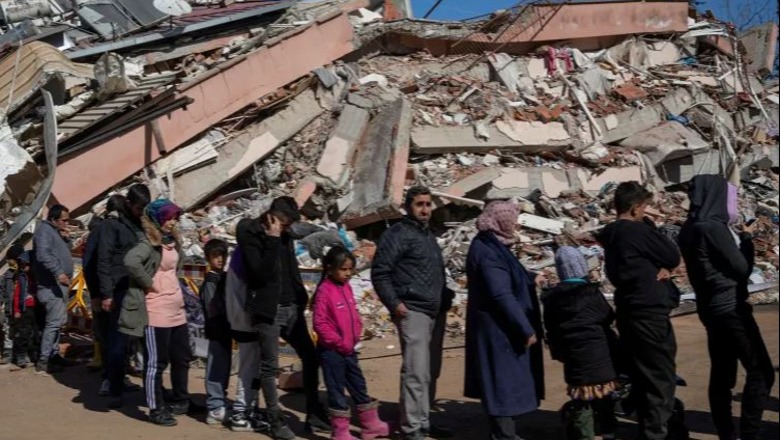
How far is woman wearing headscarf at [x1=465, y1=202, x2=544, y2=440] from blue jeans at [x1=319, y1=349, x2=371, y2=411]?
2.46ft

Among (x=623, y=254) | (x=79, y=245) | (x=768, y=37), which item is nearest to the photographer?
(x=623, y=254)

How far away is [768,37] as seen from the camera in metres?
18.8

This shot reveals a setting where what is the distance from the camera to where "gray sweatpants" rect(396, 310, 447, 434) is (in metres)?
6.28

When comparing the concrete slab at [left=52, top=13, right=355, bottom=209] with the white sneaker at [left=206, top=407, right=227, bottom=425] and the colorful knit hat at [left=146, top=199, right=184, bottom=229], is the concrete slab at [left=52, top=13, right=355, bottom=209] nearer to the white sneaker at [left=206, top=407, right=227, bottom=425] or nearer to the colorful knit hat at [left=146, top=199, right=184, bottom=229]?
the colorful knit hat at [left=146, top=199, right=184, bottom=229]

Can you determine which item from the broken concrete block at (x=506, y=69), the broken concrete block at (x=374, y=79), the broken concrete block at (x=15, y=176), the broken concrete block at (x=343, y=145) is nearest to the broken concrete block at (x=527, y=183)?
the broken concrete block at (x=343, y=145)

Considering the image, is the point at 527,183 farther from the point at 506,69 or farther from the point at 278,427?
the point at 278,427

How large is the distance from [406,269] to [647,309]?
1486 millimetres

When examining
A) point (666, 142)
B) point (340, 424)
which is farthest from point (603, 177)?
point (340, 424)

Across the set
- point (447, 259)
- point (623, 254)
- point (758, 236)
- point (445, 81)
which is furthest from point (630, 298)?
point (445, 81)

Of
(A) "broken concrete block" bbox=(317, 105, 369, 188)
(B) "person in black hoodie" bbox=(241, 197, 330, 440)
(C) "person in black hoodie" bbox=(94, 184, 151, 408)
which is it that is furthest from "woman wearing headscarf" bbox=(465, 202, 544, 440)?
(A) "broken concrete block" bbox=(317, 105, 369, 188)

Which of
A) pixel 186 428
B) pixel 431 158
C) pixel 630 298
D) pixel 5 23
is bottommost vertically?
pixel 186 428

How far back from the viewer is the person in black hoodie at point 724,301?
5883 millimetres

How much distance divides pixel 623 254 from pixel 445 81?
32.8 feet

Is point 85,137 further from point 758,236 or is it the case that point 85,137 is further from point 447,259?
point 758,236
